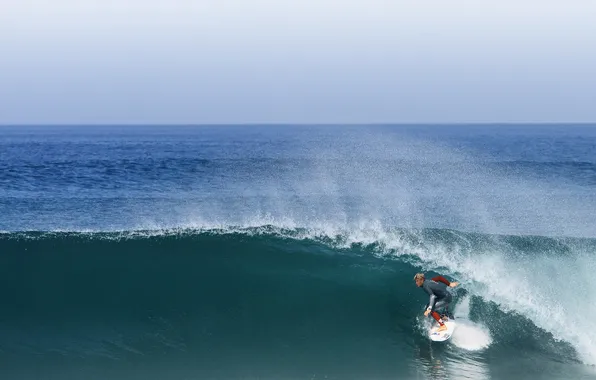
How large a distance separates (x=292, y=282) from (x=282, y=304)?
1.03m

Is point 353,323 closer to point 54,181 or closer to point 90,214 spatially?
point 90,214

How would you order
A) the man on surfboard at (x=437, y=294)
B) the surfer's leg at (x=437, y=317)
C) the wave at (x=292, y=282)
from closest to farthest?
the man on surfboard at (x=437, y=294) → the surfer's leg at (x=437, y=317) → the wave at (x=292, y=282)

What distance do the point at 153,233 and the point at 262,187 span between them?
472 inches

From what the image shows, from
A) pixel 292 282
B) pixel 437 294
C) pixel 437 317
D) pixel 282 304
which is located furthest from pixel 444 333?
pixel 292 282

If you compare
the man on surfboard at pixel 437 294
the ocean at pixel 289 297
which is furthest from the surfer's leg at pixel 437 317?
the ocean at pixel 289 297

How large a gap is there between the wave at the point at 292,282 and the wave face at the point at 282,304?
1.6 inches

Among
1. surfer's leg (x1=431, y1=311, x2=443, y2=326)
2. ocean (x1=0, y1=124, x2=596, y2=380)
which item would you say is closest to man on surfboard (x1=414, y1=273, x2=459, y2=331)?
surfer's leg (x1=431, y1=311, x2=443, y2=326)

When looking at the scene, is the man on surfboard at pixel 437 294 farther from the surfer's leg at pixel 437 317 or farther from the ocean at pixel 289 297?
the ocean at pixel 289 297

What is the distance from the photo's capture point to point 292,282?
46.1 feet

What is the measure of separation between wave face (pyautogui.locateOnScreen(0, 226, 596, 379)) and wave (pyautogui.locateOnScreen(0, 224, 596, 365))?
4 centimetres

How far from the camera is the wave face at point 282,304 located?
35.8 feet

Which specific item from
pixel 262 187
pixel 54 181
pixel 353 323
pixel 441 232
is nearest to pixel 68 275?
pixel 353 323

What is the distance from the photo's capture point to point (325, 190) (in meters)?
26.9

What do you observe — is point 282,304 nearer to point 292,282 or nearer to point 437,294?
point 292,282
